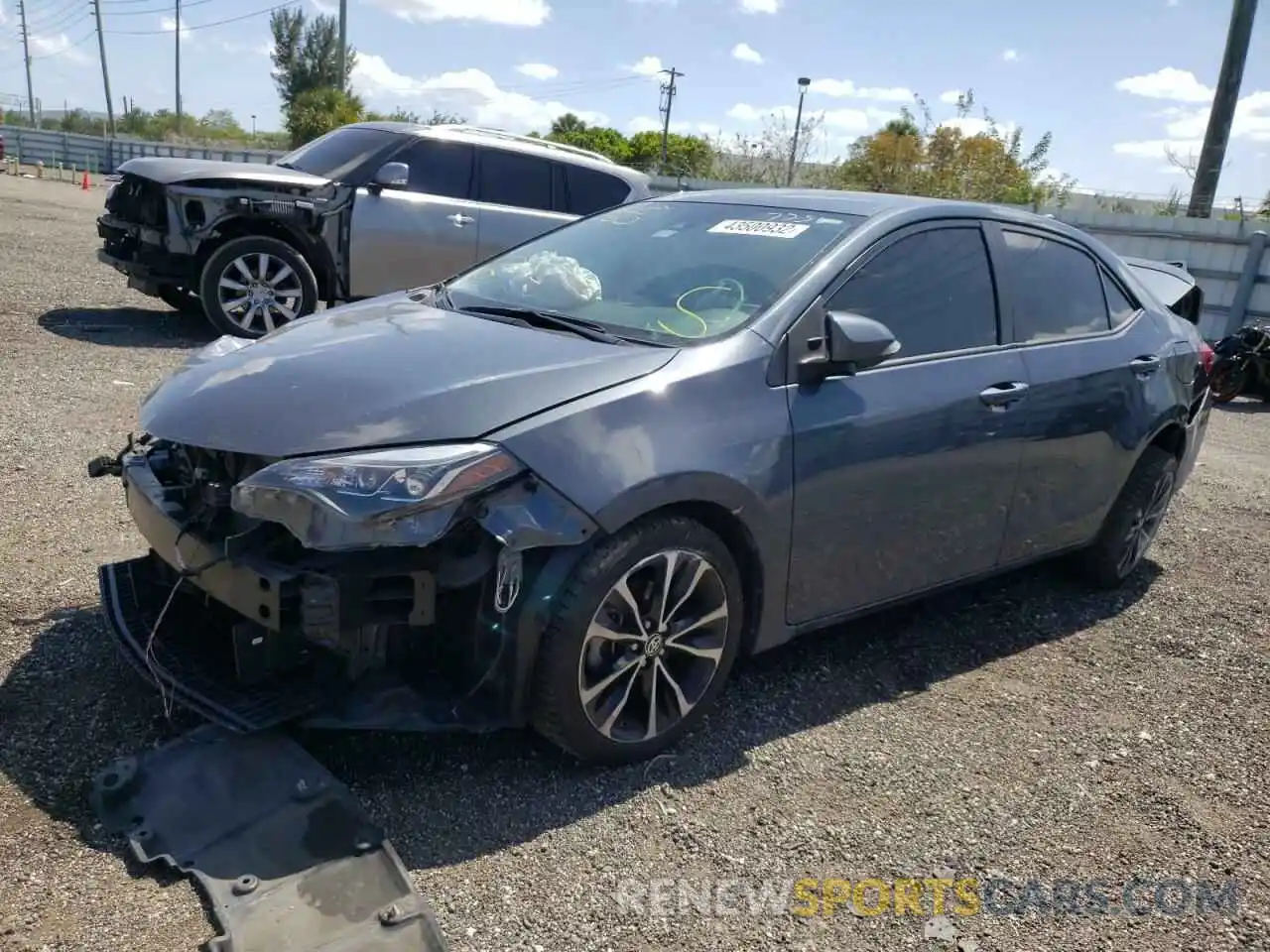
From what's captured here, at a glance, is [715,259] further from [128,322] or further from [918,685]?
[128,322]

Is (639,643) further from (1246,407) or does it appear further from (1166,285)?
(1246,407)

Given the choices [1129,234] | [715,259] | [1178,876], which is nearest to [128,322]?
[715,259]

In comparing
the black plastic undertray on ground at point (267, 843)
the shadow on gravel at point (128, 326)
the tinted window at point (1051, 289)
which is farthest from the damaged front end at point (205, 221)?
the black plastic undertray on ground at point (267, 843)

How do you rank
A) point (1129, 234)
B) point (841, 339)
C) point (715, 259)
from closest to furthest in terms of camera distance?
point (841, 339) → point (715, 259) → point (1129, 234)

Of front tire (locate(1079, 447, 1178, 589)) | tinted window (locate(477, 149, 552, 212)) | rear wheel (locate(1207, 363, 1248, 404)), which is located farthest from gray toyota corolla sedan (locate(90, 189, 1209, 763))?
rear wheel (locate(1207, 363, 1248, 404))

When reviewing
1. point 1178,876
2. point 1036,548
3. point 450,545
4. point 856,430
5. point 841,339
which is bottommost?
point 1178,876

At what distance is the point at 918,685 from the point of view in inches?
157

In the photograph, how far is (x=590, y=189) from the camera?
9805 mm

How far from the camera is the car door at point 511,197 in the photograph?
932 cm

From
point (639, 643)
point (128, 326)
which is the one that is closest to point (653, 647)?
point (639, 643)

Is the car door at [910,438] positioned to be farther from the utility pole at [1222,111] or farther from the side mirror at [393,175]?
the utility pole at [1222,111]

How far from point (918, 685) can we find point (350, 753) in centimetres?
206

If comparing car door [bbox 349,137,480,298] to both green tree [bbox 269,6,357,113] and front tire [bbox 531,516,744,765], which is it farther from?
green tree [bbox 269,6,357,113]

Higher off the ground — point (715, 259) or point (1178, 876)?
point (715, 259)
